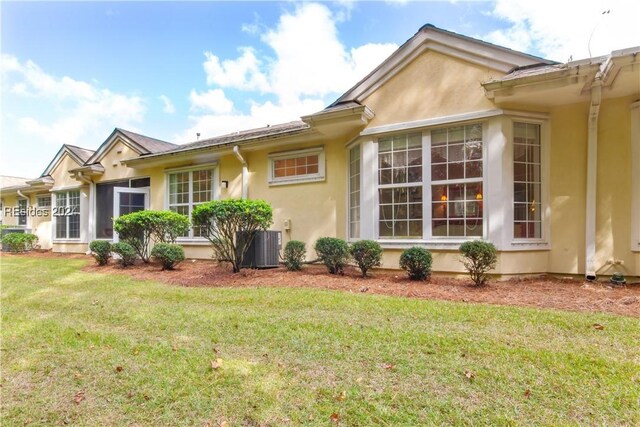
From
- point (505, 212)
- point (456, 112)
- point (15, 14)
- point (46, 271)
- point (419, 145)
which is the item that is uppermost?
point (15, 14)

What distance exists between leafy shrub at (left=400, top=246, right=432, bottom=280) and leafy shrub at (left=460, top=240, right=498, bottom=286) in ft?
2.40

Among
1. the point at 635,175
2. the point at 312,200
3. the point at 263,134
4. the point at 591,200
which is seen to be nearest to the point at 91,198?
the point at 263,134

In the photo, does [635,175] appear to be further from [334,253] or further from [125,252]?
[125,252]

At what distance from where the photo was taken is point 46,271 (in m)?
9.36

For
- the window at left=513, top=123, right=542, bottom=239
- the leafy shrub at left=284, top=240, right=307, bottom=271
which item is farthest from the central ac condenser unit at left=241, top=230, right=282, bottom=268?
the window at left=513, top=123, right=542, bottom=239

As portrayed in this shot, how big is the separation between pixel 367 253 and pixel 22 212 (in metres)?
21.4

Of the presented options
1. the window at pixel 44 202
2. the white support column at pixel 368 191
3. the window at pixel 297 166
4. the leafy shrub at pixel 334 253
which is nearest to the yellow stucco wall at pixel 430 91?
the white support column at pixel 368 191

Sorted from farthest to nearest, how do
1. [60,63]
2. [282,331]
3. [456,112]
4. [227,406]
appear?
1. [60,63]
2. [456,112]
3. [282,331]
4. [227,406]

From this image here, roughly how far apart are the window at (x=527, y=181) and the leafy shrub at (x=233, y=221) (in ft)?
18.1

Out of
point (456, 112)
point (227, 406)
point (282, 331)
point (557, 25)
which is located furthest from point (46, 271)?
point (557, 25)

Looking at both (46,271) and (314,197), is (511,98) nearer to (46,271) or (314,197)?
(314,197)

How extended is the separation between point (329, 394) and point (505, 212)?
5.49 m

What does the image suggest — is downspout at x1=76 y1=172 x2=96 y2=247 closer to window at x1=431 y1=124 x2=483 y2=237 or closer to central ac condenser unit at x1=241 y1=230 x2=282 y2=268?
central ac condenser unit at x1=241 y1=230 x2=282 y2=268

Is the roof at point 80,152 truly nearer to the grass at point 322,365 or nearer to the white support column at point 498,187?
the grass at point 322,365
